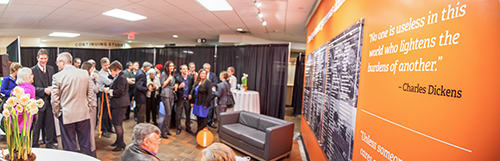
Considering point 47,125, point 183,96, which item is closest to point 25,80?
point 47,125

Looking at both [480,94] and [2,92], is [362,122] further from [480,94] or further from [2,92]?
[2,92]

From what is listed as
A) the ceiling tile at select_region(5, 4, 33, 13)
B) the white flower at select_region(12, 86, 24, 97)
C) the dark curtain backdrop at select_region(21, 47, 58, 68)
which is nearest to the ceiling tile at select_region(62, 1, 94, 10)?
the ceiling tile at select_region(5, 4, 33, 13)

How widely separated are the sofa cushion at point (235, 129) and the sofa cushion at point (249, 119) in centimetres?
8

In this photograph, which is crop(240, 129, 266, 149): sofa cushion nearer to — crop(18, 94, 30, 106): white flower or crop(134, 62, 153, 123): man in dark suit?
crop(134, 62, 153, 123): man in dark suit

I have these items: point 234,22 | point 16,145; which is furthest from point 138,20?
point 16,145

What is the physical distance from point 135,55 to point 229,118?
5.23 metres

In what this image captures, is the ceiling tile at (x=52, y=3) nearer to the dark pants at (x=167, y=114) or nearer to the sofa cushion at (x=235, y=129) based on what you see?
the dark pants at (x=167, y=114)

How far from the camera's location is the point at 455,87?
0.83m

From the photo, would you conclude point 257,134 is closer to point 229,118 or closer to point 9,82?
point 229,118

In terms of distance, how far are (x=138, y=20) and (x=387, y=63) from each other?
19.7ft

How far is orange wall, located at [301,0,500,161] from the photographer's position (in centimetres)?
73

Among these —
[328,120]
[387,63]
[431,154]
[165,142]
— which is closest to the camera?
[431,154]

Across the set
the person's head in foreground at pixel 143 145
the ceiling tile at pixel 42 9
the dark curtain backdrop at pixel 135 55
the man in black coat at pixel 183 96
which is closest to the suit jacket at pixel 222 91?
the man in black coat at pixel 183 96

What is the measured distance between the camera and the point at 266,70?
5832 mm
